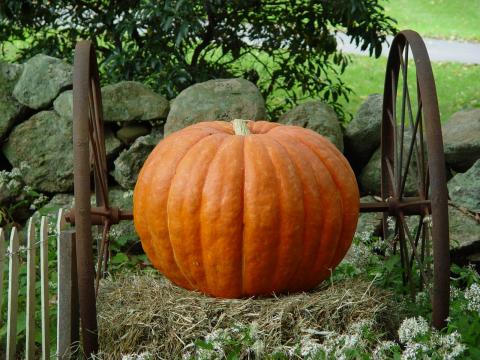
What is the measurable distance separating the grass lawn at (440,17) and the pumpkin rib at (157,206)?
1326 centimetres

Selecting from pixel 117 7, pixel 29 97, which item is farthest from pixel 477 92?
pixel 29 97

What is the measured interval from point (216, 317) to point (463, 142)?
2.77m

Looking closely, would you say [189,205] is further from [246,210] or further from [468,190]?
[468,190]

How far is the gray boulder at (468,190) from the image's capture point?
16.1 ft

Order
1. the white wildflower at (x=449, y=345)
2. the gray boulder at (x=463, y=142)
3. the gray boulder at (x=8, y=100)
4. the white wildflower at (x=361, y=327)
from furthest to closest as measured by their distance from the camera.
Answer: the gray boulder at (x=8, y=100), the gray boulder at (x=463, y=142), the white wildflower at (x=361, y=327), the white wildflower at (x=449, y=345)

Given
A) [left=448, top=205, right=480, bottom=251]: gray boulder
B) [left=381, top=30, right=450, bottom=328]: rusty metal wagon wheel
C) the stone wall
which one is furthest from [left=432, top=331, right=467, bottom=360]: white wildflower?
the stone wall

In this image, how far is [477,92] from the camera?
10.2 m

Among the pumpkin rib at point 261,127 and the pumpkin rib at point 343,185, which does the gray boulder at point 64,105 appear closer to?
the pumpkin rib at point 261,127

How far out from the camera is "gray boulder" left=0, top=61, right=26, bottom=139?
553cm

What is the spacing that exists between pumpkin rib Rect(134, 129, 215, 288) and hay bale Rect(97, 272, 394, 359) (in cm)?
12

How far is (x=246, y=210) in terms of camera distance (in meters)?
3.17

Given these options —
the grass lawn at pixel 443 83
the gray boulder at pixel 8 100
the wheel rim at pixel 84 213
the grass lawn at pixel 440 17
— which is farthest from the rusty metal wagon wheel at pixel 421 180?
the grass lawn at pixel 440 17

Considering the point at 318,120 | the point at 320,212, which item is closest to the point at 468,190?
the point at 318,120

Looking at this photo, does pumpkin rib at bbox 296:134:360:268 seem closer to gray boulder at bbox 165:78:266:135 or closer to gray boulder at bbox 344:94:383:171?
gray boulder at bbox 165:78:266:135
